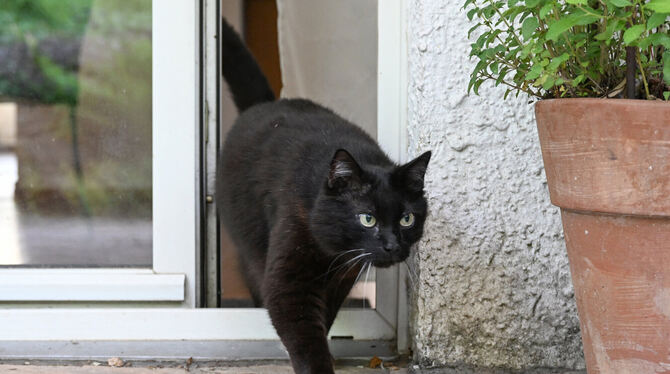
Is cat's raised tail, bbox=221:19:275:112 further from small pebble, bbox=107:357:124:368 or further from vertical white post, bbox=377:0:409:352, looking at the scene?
small pebble, bbox=107:357:124:368

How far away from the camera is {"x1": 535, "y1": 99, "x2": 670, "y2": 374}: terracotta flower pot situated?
1.36 meters

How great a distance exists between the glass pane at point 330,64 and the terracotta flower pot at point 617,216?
4.52 ft

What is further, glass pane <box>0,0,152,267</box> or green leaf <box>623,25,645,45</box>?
glass pane <box>0,0,152,267</box>

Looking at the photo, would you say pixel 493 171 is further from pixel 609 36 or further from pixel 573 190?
pixel 609 36

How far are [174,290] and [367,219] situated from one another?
0.78 meters

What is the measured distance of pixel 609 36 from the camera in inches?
54.3

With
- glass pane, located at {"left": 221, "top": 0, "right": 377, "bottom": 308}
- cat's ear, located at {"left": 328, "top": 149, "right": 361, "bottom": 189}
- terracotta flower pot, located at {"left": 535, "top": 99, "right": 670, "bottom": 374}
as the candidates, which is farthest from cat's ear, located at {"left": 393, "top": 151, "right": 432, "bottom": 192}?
glass pane, located at {"left": 221, "top": 0, "right": 377, "bottom": 308}

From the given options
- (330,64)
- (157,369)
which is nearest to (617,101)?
(157,369)

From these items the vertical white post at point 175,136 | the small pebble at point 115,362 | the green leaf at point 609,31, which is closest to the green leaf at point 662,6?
the green leaf at point 609,31

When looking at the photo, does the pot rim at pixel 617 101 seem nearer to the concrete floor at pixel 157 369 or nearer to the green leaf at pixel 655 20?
the green leaf at pixel 655 20

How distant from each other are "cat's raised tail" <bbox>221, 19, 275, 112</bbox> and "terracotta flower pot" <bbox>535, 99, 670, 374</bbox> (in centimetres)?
144

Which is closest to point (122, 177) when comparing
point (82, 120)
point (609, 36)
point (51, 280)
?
point (82, 120)

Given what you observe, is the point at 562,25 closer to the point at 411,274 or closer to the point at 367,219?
the point at 367,219

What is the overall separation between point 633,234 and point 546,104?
297mm
